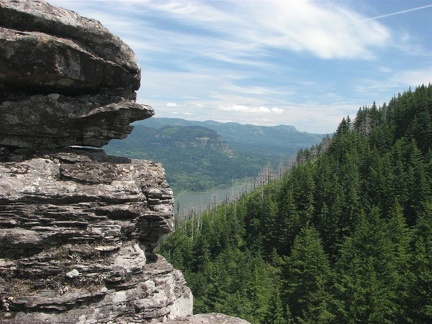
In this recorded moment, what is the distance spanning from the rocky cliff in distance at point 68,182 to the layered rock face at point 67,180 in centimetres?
4

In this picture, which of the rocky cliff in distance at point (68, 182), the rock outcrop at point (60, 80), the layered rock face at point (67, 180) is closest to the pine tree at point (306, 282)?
the rocky cliff in distance at point (68, 182)

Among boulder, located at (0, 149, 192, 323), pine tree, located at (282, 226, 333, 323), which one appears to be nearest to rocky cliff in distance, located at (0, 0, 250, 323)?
boulder, located at (0, 149, 192, 323)

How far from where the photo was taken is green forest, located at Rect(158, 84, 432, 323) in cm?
3719

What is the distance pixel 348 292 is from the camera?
37906mm

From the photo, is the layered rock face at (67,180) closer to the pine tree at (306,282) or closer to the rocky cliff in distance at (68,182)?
the rocky cliff in distance at (68,182)

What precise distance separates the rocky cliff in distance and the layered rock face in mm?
40

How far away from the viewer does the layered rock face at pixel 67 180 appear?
46.3ft

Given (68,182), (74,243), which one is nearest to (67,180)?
(68,182)

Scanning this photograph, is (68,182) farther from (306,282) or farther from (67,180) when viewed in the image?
(306,282)

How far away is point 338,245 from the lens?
2854 inches

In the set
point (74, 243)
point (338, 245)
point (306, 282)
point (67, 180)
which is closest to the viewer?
point (74, 243)

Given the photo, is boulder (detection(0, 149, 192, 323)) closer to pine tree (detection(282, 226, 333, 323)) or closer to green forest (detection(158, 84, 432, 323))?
green forest (detection(158, 84, 432, 323))

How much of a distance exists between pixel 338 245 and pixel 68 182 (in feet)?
219

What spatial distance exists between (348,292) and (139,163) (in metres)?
29.5
